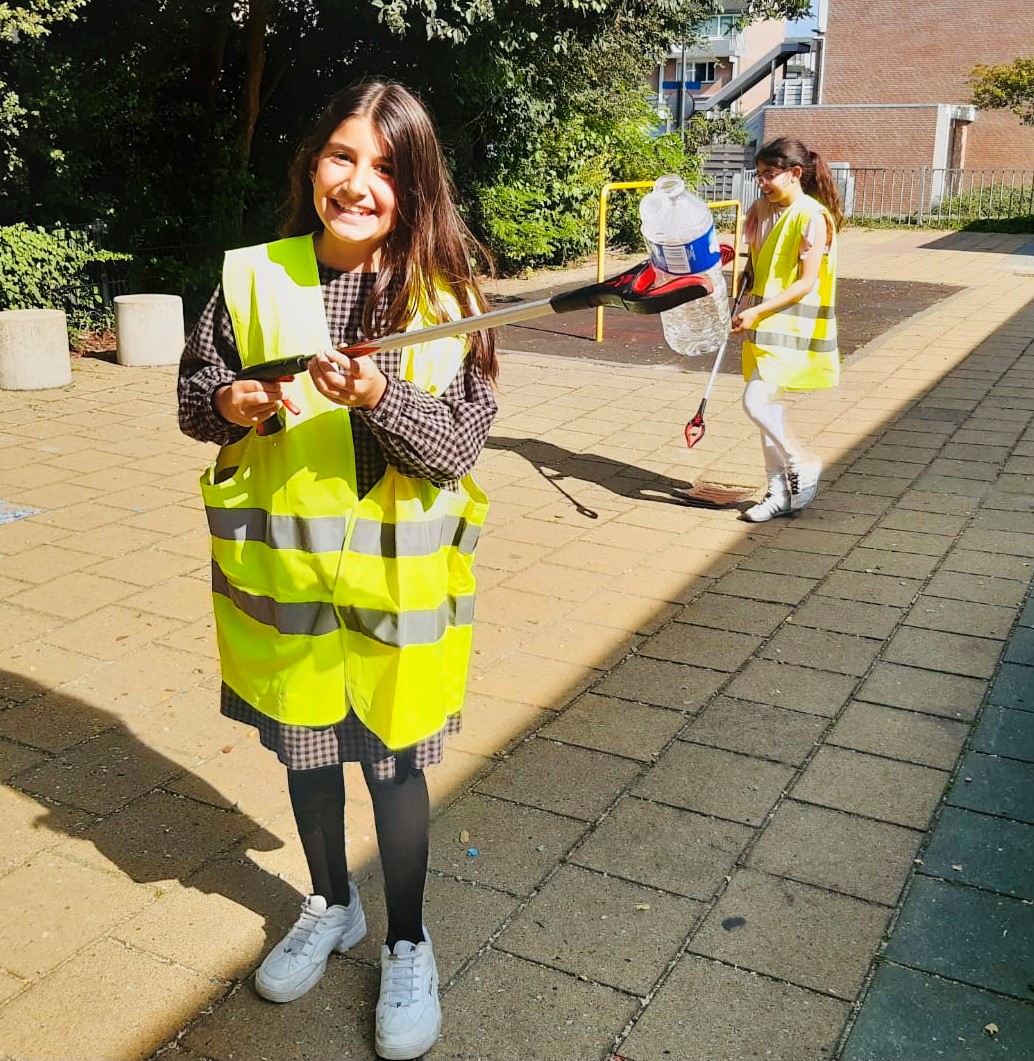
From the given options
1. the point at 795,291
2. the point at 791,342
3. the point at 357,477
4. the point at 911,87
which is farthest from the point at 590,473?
the point at 911,87

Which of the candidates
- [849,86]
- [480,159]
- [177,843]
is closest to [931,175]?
[849,86]

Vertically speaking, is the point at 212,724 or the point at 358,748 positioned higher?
the point at 358,748

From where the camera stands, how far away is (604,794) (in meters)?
3.58

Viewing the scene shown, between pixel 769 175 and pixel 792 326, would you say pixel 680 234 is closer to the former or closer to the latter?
pixel 769 175

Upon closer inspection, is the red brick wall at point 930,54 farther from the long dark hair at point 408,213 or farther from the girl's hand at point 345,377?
the girl's hand at point 345,377

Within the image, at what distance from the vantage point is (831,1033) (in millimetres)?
2588

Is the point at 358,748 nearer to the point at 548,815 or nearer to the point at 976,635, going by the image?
the point at 548,815

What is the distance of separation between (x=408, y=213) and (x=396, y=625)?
79 cm

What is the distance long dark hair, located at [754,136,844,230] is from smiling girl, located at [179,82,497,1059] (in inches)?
146

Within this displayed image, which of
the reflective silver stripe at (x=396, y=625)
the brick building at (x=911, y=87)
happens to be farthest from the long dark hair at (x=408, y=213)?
the brick building at (x=911, y=87)

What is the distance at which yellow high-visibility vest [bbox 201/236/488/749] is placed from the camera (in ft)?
7.77

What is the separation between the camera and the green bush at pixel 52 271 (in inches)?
416

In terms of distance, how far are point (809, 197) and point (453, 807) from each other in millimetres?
3769

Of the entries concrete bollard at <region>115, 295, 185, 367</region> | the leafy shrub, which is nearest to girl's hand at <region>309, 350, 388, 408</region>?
concrete bollard at <region>115, 295, 185, 367</region>
